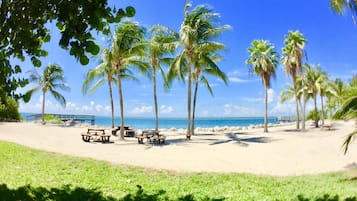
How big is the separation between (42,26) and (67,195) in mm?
3315

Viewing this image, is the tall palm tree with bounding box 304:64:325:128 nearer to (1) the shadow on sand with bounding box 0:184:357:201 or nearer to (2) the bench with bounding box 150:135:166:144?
(2) the bench with bounding box 150:135:166:144

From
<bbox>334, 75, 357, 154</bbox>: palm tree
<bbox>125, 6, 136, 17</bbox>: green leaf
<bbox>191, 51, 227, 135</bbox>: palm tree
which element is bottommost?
<bbox>334, 75, 357, 154</bbox>: palm tree

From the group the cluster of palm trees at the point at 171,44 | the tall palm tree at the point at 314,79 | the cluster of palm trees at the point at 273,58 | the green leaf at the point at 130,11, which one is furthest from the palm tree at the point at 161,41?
the tall palm tree at the point at 314,79

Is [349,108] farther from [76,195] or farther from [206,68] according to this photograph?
[206,68]

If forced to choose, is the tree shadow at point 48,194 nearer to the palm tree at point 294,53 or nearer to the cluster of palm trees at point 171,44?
the cluster of palm trees at point 171,44

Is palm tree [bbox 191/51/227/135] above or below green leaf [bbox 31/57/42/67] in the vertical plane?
above

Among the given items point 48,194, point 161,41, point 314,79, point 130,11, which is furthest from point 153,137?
point 314,79

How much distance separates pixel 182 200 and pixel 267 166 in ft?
18.8

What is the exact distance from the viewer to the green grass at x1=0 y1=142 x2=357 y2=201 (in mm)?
5629

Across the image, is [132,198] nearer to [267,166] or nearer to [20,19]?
[20,19]

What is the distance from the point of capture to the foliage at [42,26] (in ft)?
10.1

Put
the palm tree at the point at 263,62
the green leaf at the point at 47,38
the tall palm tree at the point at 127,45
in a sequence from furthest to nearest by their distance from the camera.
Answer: the palm tree at the point at 263,62 < the tall palm tree at the point at 127,45 < the green leaf at the point at 47,38

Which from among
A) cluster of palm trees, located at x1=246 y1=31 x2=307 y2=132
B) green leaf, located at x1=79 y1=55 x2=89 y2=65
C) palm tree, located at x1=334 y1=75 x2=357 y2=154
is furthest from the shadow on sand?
cluster of palm trees, located at x1=246 y1=31 x2=307 y2=132

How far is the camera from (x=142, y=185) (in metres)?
6.58
